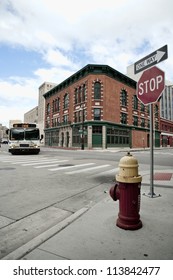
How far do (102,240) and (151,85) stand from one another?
3.26 meters

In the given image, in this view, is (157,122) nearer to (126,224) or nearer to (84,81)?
(84,81)

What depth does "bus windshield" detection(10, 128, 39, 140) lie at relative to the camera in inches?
686

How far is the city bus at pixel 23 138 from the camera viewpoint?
1748 centimetres

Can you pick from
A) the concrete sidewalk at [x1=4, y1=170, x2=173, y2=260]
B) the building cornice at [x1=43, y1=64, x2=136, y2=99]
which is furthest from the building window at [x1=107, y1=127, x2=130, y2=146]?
the concrete sidewalk at [x1=4, y1=170, x2=173, y2=260]

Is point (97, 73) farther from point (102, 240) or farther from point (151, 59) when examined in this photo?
point (102, 240)

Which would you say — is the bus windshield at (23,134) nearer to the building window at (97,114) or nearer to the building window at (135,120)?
the building window at (97,114)

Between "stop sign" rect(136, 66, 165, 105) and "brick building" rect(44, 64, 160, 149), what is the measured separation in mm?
27803

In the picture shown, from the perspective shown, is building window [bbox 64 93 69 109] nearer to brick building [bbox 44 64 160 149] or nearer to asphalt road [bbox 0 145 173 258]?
brick building [bbox 44 64 160 149]

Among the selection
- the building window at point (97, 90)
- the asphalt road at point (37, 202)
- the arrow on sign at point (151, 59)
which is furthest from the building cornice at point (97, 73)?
the arrow on sign at point (151, 59)

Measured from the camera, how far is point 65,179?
7.28 metres

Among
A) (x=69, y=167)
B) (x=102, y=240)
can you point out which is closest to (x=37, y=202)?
(x=102, y=240)

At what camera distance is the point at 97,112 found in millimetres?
34938

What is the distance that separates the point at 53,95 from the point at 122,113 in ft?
61.4
